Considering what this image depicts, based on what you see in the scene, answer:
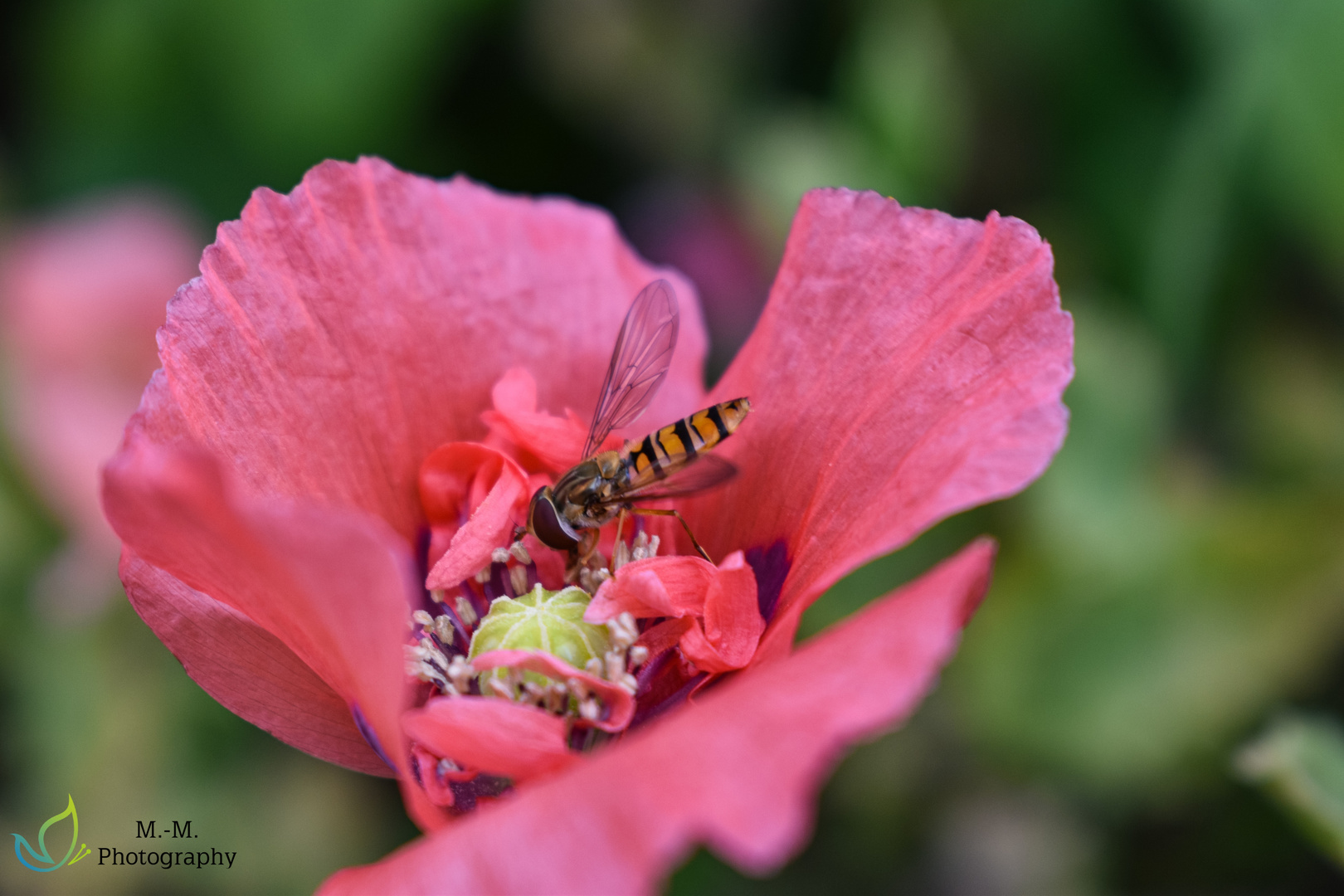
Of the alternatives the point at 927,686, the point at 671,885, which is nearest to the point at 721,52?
the point at 671,885

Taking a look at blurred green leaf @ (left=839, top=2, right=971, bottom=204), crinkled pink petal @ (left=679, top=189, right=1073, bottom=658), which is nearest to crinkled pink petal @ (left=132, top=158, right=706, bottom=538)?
crinkled pink petal @ (left=679, top=189, right=1073, bottom=658)

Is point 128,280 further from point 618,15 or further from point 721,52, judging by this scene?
point 721,52

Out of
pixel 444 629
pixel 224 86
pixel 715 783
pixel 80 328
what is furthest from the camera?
pixel 224 86

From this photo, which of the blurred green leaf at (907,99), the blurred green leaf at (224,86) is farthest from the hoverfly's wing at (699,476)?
the blurred green leaf at (224,86)

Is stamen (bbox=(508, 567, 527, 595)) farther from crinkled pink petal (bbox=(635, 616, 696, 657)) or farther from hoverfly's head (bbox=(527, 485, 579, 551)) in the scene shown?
crinkled pink petal (bbox=(635, 616, 696, 657))

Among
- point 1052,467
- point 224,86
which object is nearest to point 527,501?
point 1052,467

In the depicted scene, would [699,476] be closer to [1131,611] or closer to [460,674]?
[460,674]
